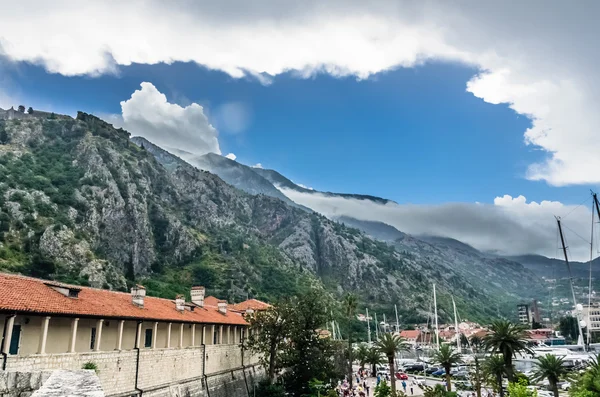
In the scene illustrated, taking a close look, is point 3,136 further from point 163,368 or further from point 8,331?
point 8,331

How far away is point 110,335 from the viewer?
28938 millimetres

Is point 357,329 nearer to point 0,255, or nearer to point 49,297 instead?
point 0,255

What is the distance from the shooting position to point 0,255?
276 ft

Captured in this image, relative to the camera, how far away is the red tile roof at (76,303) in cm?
2171

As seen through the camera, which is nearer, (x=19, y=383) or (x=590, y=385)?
(x=19, y=383)

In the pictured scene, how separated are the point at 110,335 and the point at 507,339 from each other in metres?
36.1

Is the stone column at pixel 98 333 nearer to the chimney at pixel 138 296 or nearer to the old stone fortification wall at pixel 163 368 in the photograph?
the old stone fortification wall at pixel 163 368

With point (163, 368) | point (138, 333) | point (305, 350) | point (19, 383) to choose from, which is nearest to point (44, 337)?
point (138, 333)

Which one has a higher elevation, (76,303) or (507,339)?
(76,303)

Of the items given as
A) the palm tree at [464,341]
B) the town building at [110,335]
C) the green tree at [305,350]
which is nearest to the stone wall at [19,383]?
the town building at [110,335]

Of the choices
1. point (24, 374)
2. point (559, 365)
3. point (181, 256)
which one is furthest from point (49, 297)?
point (181, 256)

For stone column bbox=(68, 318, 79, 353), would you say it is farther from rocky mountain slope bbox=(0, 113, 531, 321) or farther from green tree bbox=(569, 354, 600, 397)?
rocky mountain slope bbox=(0, 113, 531, 321)

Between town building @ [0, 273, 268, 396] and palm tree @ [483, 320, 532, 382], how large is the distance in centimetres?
2805

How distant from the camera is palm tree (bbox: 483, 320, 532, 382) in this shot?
42.7 metres
